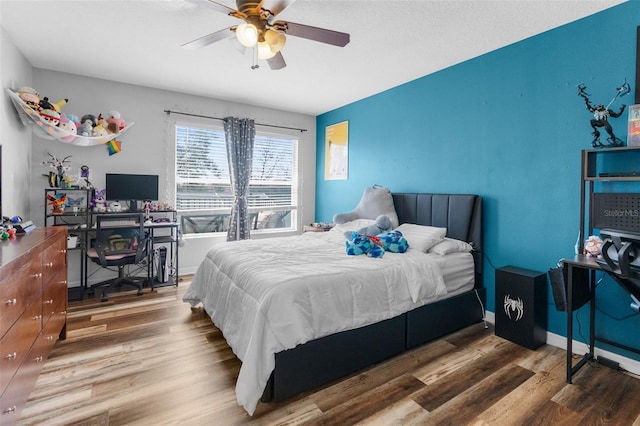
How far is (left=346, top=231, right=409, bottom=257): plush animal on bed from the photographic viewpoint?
8.96 feet

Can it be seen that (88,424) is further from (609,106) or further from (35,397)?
(609,106)

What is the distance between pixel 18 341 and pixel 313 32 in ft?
7.83

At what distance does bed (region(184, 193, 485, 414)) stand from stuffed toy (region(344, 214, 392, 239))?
401 millimetres

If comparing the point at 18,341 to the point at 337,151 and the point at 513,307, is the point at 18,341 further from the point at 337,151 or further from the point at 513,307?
the point at 337,151

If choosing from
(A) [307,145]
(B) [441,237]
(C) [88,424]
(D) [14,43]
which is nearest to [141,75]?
(D) [14,43]

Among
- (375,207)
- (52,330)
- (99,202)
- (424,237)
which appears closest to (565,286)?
(424,237)

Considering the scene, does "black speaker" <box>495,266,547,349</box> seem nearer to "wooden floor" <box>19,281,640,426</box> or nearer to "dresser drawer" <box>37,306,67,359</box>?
"wooden floor" <box>19,281,640,426</box>

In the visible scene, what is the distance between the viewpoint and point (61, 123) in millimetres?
3373

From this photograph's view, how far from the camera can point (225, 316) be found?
2412mm

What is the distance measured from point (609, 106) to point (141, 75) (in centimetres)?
459

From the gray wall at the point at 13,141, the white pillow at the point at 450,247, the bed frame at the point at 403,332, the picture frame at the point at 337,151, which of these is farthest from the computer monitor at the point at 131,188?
the white pillow at the point at 450,247

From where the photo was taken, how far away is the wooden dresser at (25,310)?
141cm

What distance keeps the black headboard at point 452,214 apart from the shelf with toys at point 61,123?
3660mm

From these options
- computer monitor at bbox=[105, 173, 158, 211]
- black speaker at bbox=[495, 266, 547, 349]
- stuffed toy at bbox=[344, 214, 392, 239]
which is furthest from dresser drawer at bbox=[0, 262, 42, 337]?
black speaker at bbox=[495, 266, 547, 349]
